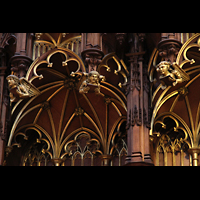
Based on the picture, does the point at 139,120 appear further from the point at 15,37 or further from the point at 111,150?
the point at 15,37

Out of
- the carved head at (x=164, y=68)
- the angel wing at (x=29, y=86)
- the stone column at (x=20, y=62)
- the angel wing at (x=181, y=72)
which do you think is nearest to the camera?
the carved head at (x=164, y=68)

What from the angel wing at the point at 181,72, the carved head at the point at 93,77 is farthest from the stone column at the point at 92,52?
the angel wing at the point at 181,72

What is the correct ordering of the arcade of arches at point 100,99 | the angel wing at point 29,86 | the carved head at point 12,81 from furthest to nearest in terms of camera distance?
the angel wing at point 29,86
the carved head at point 12,81
the arcade of arches at point 100,99

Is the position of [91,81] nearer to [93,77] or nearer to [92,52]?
[93,77]

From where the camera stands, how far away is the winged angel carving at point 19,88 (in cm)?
1294

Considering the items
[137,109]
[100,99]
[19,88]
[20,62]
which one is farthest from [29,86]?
[137,109]

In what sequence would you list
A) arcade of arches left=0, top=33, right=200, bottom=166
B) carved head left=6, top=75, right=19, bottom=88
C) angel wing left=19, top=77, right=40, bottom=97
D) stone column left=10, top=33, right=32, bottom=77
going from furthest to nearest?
1. stone column left=10, top=33, right=32, bottom=77
2. angel wing left=19, top=77, right=40, bottom=97
3. carved head left=6, top=75, right=19, bottom=88
4. arcade of arches left=0, top=33, right=200, bottom=166

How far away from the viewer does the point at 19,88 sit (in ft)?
43.0

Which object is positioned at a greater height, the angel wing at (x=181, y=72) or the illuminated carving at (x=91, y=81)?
the angel wing at (x=181, y=72)

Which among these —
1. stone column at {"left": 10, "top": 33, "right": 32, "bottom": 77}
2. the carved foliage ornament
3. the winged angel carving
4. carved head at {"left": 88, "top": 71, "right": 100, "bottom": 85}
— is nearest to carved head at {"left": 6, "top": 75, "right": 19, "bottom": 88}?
the winged angel carving

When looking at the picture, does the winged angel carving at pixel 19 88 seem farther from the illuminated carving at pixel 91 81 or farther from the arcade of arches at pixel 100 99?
the illuminated carving at pixel 91 81

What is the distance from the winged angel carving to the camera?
12938mm

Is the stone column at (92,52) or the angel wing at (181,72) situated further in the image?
the stone column at (92,52)

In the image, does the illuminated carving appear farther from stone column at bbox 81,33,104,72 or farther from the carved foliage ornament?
the carved foliage ornament
